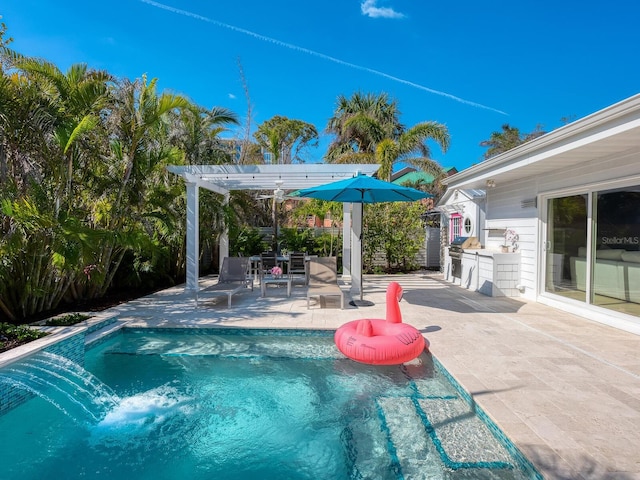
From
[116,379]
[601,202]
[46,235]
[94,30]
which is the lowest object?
[116,379]

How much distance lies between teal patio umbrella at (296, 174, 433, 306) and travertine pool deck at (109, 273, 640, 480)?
2.05m

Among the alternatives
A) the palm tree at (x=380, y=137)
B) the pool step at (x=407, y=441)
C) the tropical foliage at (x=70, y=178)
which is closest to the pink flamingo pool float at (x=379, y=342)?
the pool step at (x=407, y=441)

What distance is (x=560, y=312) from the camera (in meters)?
7.34

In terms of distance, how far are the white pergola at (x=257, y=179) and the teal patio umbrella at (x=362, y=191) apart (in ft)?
3.52

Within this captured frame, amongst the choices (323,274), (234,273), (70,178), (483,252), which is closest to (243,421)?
(323,274)

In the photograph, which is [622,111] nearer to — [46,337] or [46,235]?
[46,337]

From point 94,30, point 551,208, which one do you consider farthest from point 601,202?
point 94,30

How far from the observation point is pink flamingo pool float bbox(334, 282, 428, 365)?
4656 mm

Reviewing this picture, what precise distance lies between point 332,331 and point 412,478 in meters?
3.44

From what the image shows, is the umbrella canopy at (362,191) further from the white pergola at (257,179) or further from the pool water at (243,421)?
the pool water at (243,421)

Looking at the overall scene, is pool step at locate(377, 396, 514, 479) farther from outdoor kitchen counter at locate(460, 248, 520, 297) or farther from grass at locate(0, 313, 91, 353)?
outdoor kitchen counter at locate(460, 248, 520, 297)

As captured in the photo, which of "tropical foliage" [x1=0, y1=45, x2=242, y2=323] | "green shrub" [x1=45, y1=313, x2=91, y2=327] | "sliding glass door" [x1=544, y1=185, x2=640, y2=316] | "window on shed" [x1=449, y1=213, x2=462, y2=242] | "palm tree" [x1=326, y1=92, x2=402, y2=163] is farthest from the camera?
"palm tree" [x1=326, y1=92, x2=402, y2=163]

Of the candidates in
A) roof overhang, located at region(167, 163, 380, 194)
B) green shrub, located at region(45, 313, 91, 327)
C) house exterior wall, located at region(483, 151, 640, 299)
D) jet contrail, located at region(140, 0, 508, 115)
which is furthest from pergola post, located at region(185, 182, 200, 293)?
house exterior wall, located at region(483, 151, 640, 299)

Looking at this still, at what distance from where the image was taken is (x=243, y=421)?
152 inches
